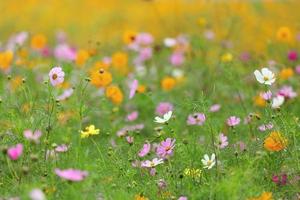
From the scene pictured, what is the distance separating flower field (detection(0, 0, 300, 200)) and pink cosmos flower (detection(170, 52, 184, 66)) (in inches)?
0.5

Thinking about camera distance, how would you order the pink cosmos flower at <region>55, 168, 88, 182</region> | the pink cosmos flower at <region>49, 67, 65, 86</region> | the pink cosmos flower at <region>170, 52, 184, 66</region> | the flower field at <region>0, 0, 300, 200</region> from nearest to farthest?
the pink cosmos flower at <region>55, 168, 88, 182</region>
the flower field at <region>0, 0, 300, 200</region>
the pink cosmos flower at <region>49, 67, 65, 86</region>
the pink cosmos flower at <region>170, 52, 184, 66</region>

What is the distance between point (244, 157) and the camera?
7.79ft

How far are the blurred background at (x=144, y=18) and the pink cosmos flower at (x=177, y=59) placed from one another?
328mm

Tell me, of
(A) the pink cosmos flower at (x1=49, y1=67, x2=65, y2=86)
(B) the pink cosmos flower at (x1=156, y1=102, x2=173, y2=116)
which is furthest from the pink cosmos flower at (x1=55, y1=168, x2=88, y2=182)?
(B) the pink cosmos flower at (x1=156, y1=102, x2=173, y2=116)

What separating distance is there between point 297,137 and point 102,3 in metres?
4.97

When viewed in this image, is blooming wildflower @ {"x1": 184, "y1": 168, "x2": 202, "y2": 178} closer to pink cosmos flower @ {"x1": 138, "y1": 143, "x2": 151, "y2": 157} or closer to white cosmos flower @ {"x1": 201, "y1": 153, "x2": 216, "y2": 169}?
white cosmos flower @ {"x1": 201, "y1": 153, "x2": 216, "y2": 169}

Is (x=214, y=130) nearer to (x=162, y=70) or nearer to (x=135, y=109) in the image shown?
(x=135, y=109)

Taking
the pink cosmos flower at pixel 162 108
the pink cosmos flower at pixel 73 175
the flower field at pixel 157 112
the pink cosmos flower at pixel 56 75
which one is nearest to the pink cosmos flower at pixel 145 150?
the flower field at pixel 157 112

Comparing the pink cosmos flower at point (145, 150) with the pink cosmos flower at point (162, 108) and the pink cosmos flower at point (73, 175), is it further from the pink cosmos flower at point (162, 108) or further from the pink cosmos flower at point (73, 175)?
the pink cosmos flower at point (162, 108)

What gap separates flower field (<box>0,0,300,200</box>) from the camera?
7.59 ft

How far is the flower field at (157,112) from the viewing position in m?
2.31

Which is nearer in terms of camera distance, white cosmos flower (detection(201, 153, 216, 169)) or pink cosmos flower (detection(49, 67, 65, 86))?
white cosmos flower (detection(201, 153, 216, 169))

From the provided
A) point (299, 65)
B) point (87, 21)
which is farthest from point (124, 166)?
point (87, 21)

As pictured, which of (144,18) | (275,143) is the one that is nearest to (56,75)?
(275,143)
